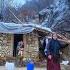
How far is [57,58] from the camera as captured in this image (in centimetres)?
1333

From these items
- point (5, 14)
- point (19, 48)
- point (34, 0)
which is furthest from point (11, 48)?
point (34, 0)

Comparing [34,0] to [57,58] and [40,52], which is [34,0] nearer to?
[40,52]

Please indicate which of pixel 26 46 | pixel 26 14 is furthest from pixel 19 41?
pixel 26 14

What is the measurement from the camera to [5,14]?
46.3 metres

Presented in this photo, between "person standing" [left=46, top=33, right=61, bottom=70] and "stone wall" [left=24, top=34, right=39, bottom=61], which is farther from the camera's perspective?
"stone wall" [left=24, top=34, right=39, bottom=61]

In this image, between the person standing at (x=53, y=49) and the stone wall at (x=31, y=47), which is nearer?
the person standing at (x=53, y=49)

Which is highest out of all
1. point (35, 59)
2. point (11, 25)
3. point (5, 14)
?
point (5, 14)

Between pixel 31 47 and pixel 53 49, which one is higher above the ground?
pixel 31 47

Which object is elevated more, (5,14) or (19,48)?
(5,14)

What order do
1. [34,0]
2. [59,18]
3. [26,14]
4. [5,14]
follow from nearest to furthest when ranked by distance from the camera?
1. [59,18]
2. [5,14]
3. [26,14]
4. [34,0]

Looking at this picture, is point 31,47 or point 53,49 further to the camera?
point 31,47

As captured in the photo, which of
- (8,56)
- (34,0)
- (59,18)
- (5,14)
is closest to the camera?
(8,56)

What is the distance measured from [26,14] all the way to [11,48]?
2722cm

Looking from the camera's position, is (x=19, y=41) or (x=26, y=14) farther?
Answer: (x=26, y=14)
